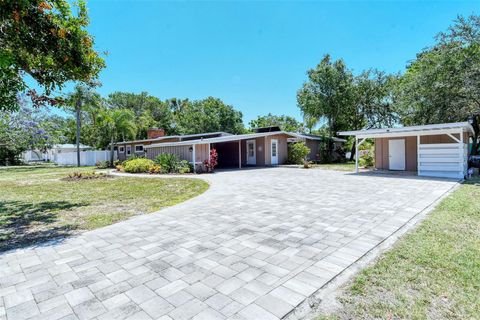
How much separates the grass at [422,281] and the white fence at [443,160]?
8.79 metres

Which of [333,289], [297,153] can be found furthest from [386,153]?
[333,289]

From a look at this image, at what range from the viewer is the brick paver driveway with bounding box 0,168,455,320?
2.33m

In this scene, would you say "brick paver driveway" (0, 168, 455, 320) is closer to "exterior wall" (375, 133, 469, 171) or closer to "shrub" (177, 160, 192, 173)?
"shrub" (177, 160, 192, 173)

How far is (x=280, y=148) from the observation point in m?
21.3

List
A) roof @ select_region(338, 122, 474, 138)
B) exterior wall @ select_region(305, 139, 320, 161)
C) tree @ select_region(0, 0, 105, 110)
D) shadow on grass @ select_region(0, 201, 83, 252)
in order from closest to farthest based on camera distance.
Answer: shadow on grass @ select_region(0, 201, 83, 252)
tree @ select_region(0, 0, 105, 110)
roof @ select_region(338, 122, 474, 138)
exterior wall @ select_region(305, 139, 320, 161)

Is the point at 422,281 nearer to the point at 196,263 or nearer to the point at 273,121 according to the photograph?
the point at 196,263

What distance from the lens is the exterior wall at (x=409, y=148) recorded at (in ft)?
44.2

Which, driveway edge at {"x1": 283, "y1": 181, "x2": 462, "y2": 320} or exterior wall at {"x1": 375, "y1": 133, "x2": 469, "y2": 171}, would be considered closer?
driveway edge at {"x1": 283, "y1": 181, "x2": 462, "y2": 320}

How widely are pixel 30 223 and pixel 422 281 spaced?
6861 millimetres

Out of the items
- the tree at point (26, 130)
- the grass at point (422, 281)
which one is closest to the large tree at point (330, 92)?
the grass at point (422, 281)

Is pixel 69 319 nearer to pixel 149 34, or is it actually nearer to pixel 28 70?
pixel 28 70

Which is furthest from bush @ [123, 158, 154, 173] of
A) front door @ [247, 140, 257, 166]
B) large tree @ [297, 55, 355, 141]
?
large tree @ [297, 55, 355, 141]

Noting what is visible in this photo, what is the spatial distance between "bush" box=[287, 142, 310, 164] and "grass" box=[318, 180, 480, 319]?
16.5 metres

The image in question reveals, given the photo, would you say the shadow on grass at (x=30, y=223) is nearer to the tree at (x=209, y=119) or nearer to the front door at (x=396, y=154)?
the front door at (x=396, y=154)
